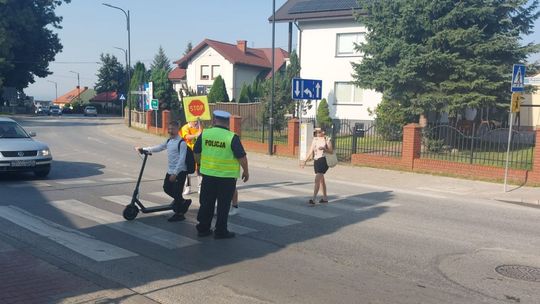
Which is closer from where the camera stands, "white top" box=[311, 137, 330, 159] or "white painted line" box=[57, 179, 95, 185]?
"white top" box=[311, 137, 330, 159]

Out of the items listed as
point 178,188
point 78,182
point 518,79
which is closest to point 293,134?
point 518,79

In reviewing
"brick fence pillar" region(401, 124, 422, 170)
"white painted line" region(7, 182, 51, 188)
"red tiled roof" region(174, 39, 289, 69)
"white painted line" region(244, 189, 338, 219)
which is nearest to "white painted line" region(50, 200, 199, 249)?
"white painted line" region(7, 182, 51, 188)

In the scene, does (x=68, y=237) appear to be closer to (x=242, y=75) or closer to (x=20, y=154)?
(x=20, y=154)

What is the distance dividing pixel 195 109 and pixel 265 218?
3.57 meters

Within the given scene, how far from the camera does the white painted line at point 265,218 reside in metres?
8.73

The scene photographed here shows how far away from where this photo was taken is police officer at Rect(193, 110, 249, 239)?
7445 millimetres

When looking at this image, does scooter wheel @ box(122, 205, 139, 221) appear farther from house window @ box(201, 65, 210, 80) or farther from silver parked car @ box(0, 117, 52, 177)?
house window @ box(201, 65, 210, 80)

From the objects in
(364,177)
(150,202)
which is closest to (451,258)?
(150,202)

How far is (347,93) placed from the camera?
1206 inches

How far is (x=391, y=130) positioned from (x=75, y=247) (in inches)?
538

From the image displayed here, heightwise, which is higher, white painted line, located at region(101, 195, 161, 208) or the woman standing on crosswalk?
the woman standing on crosswalk

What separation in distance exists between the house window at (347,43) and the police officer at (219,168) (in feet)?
78.5

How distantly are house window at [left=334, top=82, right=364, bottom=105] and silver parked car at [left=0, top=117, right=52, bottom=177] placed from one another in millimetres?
20120

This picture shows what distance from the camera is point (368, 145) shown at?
61.6 feet
